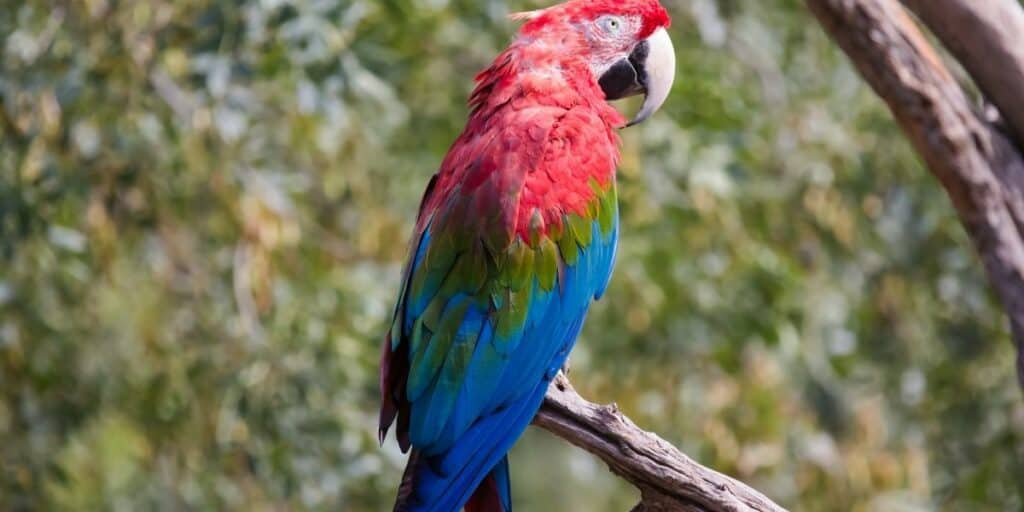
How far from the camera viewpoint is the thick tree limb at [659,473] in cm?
172

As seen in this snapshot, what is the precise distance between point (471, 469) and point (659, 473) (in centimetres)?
24

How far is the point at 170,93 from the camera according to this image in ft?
9.37

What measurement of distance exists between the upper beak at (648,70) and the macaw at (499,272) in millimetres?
74

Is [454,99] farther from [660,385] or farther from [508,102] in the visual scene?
[508,102]

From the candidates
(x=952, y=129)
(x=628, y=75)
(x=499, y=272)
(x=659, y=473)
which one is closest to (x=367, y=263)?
(x=628, y=75)

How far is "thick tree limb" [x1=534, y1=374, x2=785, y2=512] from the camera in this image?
172 cm

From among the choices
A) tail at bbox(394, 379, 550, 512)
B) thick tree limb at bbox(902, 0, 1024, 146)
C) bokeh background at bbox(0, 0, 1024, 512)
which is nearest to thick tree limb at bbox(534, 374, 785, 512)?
tail at bbox(394, 379, 550, 512)

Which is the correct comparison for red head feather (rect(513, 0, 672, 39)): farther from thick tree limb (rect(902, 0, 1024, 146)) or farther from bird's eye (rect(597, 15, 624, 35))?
thick tree limb (rect(902, 0, 1024, 146))

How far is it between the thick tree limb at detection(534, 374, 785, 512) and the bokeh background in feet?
3.24

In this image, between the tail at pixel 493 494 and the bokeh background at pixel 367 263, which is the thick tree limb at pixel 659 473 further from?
the bokeh background at pixel 367 263

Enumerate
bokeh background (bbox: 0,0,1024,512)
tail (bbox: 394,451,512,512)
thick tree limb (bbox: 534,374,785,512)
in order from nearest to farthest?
thick tree limb (bbox: 534,374,785,512) → tail (bbox: 394,451,512,512) → bokeh background (bbox: 0,0,1024,512)

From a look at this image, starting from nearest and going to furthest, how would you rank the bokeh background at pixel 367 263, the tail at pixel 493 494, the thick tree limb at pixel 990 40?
1. the tail at pixel 493 494
2. the thick tree limb at pixel 990 40
3. the bokeh background at pixel 367 263

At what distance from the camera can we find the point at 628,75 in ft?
6.99

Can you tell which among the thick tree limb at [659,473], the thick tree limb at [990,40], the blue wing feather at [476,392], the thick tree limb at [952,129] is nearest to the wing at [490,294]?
the blue wing feather at [476,392]
